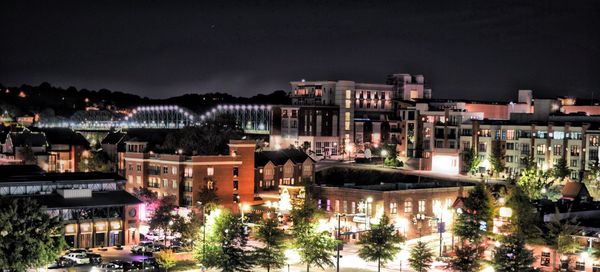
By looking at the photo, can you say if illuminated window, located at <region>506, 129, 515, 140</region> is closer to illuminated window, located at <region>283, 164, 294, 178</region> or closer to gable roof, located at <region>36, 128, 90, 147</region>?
illuminated window, located at <region>283, 164, 294, 178</region>

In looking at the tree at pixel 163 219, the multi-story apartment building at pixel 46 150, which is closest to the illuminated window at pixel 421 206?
the tree at pixel 163 219

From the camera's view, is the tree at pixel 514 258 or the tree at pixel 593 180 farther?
the tree at pixel 593 180

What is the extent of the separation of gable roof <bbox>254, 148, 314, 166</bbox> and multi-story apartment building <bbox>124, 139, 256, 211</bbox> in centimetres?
391

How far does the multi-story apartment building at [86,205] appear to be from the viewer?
5612 cm

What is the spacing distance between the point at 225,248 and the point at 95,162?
56410 millimetres

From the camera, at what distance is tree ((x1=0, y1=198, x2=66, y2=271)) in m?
41.2

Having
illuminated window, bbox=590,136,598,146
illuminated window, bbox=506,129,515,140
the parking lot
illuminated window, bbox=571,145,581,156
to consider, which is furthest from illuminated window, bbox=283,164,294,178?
illuminated window, bbox=590,136,598,146

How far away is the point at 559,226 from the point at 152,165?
43.0m

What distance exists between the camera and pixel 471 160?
8156 cm

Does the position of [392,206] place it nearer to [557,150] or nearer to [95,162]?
[557,150]

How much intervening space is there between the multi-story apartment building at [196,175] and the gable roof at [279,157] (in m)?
3.91

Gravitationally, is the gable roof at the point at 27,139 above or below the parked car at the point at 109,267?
above

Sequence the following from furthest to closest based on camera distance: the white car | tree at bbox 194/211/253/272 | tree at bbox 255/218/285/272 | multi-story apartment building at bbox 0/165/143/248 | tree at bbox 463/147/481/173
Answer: tree at bbox 463/147/481/173
multi-story apartment building at bbox 0/165/143/248
the white car
tree at bbox 255/218/285/272
tree at bbox 194/211/253/272

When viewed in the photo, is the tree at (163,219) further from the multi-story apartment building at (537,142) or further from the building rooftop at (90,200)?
the multi-story apartment building at (537,142)
